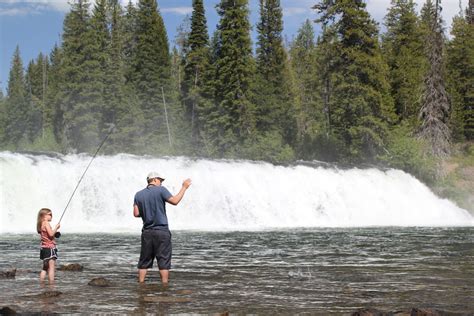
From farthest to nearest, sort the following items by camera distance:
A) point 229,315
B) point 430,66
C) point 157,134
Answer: point 157,134 < point 430,66 < point 229,315

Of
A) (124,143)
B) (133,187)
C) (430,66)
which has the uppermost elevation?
(430,66)

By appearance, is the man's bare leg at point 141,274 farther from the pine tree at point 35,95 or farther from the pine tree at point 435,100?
the pine tree at point 35,95

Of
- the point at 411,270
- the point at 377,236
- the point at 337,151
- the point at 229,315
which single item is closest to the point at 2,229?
the point at 377,236

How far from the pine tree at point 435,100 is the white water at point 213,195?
1138 cm

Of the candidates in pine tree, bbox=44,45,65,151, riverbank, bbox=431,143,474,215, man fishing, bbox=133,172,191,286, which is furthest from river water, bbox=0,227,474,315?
pine tree, bbox=44,45,65,151

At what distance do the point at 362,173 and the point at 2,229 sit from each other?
2086cm

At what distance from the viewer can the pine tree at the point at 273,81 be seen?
60969 mm

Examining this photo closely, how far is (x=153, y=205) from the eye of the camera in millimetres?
10602

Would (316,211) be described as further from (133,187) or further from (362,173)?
(133,187)

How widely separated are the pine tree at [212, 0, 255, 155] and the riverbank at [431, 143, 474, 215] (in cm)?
1760

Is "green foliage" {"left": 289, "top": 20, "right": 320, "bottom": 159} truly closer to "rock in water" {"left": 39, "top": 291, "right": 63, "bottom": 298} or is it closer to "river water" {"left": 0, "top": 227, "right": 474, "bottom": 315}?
"river water" {"left": 0, "top": 227, "right": 474, "bottom": 315}

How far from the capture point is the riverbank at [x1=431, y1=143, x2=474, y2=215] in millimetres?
44062

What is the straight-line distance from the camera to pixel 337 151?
55.5 m

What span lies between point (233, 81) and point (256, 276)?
47.1 m
